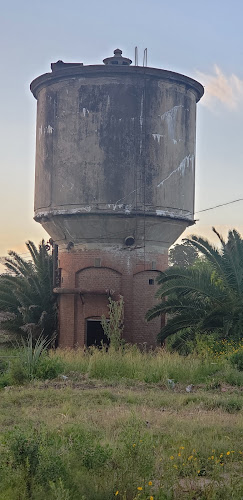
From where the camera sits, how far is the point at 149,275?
21.8 metres

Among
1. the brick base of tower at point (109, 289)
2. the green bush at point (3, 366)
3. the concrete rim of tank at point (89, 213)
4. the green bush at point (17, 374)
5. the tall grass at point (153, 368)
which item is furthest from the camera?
the brick base of tower at point (109, 289)

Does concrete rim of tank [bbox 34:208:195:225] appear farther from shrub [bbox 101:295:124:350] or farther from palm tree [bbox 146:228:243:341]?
shrub [bbox 101:295:124:350]

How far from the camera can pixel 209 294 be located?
57.5ft

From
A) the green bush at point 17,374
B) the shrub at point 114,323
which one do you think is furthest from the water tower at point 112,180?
the green bush at point 17,374

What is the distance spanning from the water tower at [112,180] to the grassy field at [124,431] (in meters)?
7.12

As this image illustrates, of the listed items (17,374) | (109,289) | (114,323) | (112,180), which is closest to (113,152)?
(112,180)

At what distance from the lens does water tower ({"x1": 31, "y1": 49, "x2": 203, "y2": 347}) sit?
20.6 metres

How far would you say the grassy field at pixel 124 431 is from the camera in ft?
18.8

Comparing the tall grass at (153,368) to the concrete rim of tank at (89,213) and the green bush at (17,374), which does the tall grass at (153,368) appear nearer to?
the green bush at (17,374)

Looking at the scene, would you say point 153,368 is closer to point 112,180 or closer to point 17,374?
point 17,374

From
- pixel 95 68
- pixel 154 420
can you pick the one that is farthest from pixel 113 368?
pixel 95 68

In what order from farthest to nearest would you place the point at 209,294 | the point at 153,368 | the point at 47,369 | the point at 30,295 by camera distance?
1. the point at 30,295
2. the point at 209,294
3. the point at 153,368
4. the point at 47,369

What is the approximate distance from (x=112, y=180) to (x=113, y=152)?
0.93 metres

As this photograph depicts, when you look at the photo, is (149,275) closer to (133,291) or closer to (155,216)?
(133,291)
